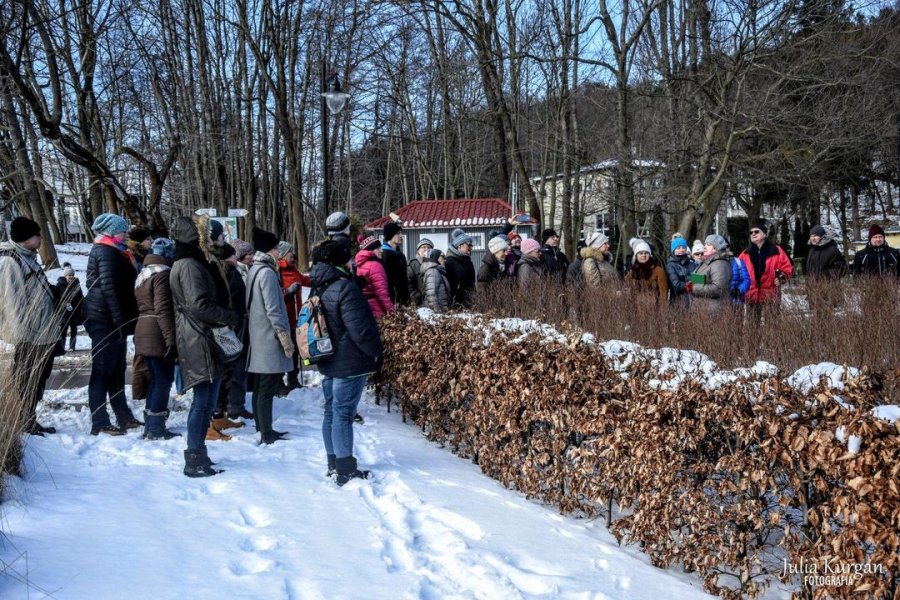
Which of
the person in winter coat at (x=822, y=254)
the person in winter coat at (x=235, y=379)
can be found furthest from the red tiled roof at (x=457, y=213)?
the person in winter coat at (x=235, y=379)

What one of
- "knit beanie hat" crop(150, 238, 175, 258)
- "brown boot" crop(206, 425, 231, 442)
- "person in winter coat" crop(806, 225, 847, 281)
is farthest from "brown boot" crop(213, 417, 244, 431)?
"person in winter coat" crop(806, 225, 847, 281)

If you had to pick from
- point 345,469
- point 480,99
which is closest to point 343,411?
point 345,469

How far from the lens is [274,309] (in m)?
6.07

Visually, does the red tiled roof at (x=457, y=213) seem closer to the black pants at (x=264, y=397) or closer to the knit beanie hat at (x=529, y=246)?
the knit beanie hat at (x=529, y=246)

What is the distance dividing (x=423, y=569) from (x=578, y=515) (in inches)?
55.6

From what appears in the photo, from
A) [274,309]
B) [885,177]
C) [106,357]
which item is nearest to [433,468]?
[274,309]

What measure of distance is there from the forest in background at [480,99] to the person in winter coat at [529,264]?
6392 mm

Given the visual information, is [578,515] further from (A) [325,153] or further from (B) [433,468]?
(A) [325,153]

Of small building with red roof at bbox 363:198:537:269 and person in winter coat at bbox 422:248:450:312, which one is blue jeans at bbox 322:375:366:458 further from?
small building with red roof at bbox 363:198:537:269

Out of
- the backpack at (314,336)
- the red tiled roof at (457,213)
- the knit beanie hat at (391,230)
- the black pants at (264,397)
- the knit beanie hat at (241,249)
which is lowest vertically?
the black pants at (264,397)

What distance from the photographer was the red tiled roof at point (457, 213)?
20.4 m

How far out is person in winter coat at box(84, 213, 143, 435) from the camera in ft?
20.2

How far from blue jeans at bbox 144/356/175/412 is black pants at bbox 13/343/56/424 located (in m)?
0.75

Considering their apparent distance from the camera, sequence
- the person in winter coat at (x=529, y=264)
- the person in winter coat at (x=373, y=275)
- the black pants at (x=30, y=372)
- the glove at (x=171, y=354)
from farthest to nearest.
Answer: the person in winter coat at (x=529, y=264) → the person in winter coat at (x=373, y=275) → the glove at (x=171, y=354) → the black pants at (x=30, y=372)
